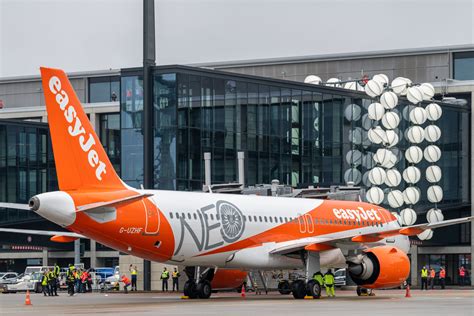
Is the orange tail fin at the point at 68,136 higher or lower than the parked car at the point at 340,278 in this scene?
higher

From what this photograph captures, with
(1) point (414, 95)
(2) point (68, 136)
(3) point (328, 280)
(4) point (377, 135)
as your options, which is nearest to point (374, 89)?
(4) point (377, 135)

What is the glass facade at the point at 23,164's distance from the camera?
8156 cm

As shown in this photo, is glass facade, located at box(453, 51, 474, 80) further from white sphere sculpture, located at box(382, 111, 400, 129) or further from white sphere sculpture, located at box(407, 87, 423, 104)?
white sphere sculpture, located at box(382, 111, 400, 129)

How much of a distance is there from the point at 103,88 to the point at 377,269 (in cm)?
5940

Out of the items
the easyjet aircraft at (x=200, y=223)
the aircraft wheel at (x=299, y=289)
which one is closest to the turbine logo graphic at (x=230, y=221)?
the easyjet aircraft at (x=200, y=223)

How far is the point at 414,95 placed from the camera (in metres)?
63.7

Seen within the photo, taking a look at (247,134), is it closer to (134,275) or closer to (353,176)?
(353,176)

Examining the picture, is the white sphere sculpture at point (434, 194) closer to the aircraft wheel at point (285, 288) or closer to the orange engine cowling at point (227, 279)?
the aircraft wheel at point (285, 288)

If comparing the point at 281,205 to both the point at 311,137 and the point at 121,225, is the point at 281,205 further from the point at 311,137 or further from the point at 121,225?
the point at 311,137

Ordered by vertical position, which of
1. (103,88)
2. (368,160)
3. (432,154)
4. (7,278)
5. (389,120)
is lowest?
(7,278)

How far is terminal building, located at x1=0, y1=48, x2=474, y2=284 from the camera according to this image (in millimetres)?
56812

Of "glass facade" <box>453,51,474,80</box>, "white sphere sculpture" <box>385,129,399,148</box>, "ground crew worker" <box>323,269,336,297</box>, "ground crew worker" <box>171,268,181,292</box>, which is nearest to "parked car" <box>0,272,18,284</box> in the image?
"ground crew worker" <box>171,268,181,292</box>

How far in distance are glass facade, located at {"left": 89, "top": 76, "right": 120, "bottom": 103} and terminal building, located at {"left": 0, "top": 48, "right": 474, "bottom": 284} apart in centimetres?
15

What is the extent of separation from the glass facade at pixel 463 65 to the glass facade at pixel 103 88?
3088 centimetres
